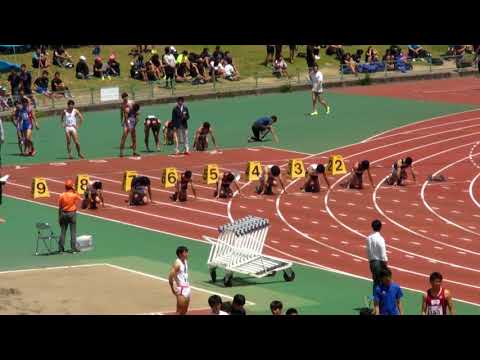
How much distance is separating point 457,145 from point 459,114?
18.7 ft

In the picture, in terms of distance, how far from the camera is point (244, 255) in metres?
21.4

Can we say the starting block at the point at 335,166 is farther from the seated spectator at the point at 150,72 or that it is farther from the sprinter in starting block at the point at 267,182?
the seated spectator at the point at 150,72

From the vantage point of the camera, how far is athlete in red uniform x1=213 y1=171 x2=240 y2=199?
29077 mm

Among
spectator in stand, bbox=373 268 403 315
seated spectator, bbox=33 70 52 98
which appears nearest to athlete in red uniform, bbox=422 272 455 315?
spectator in stand, bbox=373 268 403 315

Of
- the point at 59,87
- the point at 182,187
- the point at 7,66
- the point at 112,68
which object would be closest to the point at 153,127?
the point at 182,187

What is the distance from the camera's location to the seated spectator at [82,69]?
46844 mm

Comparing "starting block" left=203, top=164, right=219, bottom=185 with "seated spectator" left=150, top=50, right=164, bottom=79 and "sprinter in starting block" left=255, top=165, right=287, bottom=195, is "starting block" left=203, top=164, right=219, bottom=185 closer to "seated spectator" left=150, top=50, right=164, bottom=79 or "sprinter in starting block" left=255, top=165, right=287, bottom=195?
"sprinter in starting block" left=255, top=165, right=287, bottom=195

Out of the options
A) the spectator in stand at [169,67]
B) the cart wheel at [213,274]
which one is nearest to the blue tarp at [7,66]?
the spectator in stand at [169,67]

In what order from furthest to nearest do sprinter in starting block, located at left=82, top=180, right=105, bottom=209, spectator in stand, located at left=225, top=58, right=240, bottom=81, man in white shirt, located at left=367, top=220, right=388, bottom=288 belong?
spectator in stand, located at left=225, top=58, right=240, bottom=81 → sprinter in starting block, located at left=82, top=180, right=105, bottom=209 → man in white shirt, located at left=367, top=220, right=388, bottom=288

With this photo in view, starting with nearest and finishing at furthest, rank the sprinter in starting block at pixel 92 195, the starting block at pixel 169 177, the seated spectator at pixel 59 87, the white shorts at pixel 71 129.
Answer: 1. the sprinter in starting block at pixel 92 195
2. the starting block at pixel 169 177
3. the white shorts at pixel 71 129
4. the seated spectator at pixel 59 87

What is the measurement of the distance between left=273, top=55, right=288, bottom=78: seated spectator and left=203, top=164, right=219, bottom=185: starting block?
749 inches

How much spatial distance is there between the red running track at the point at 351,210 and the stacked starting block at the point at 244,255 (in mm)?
1454
